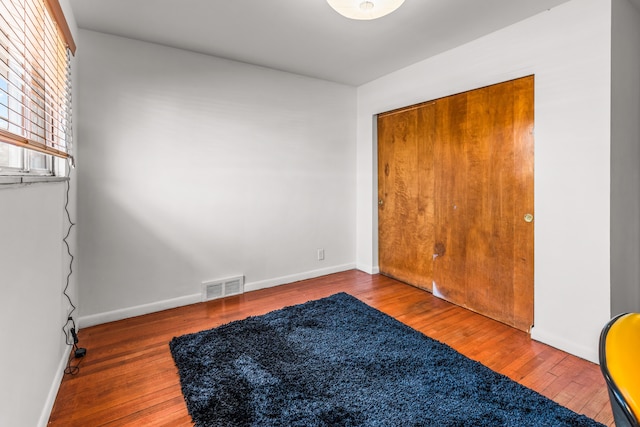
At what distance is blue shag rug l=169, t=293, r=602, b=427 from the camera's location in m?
1.59

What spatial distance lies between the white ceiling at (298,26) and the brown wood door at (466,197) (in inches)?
21.1

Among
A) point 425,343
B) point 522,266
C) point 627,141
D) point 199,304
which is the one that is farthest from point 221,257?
point 627,141

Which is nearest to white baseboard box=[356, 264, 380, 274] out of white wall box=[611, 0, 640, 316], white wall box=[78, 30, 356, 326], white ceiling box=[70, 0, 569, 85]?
white wall box=[78, 30, 356, 326]

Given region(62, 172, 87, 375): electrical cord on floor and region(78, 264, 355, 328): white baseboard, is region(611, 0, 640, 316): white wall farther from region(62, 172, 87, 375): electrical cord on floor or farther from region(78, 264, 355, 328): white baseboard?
region(62, 172, 87, 375): electrical cord on floor

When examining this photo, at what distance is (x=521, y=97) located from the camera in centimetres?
249

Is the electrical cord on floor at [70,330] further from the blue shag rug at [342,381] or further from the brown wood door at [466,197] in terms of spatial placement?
the brown wood door at [466,197]

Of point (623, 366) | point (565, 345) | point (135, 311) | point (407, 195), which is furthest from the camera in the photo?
point (407, 195)

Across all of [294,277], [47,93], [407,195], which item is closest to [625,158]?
[407,195]

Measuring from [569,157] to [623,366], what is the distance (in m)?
1.98

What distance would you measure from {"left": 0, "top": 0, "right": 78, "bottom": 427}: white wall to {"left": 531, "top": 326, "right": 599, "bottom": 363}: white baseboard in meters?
3.09

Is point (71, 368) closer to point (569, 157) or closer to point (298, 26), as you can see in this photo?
point (298, 26)

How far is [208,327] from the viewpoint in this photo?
2.60 meters

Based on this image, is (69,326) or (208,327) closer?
(69,326)

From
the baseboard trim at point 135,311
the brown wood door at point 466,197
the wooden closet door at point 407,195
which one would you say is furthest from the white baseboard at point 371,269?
the baseboard trim at point 135,311
